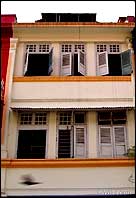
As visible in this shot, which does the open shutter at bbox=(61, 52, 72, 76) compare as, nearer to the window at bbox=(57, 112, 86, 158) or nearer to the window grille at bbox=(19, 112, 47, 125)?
the window at bbox=(57, 112, 86, 158)

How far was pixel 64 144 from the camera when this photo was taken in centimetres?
1138

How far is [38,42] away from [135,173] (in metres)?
5.93

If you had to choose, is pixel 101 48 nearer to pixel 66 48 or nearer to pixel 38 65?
pixel 66 48

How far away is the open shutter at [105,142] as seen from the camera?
1121 centimetres

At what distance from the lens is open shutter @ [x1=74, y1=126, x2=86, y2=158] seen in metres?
11.2

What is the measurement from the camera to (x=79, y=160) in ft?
34.2

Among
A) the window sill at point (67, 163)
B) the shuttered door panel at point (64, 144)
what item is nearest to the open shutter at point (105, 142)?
the window sill at point (67, 163)

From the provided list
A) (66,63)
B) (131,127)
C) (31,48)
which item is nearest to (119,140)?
(131,127)

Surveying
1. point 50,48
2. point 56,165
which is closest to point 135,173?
point 56,165

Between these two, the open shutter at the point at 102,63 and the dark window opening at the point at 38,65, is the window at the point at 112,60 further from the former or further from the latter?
the dark window opening at the point at 38,65

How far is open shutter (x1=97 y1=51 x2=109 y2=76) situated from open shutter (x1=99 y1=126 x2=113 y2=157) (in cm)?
203

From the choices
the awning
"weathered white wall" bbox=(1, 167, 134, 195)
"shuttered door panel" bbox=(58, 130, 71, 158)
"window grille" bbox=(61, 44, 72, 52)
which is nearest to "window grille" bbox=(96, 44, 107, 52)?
"window grille" bbox=(61, 44, 72, 52)

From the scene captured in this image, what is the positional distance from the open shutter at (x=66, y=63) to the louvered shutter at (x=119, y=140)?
260cm

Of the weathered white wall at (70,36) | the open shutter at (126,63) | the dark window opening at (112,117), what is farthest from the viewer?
→ the weathered white wall at (70,36)
